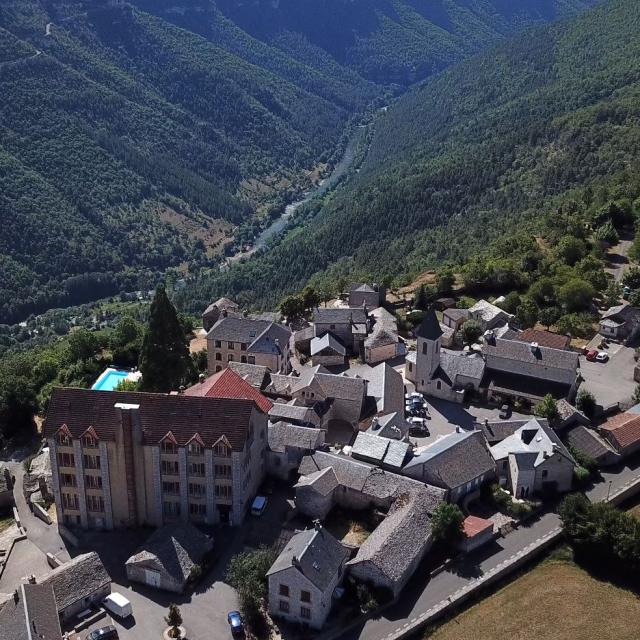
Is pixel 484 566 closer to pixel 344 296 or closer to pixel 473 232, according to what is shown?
pixel 344 296

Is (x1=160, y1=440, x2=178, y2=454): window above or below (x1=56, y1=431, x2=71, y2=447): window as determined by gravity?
above

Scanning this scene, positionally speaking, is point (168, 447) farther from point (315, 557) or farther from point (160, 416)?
point (315, 557)

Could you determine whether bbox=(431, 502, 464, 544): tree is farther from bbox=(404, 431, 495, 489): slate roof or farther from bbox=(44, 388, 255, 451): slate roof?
bbox=(44, 388, 255, 451): slate roof

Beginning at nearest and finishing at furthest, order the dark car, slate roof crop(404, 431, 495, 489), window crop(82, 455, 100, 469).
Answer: the dark car < window crop(82, 455, 100, 469) < slate roof crop(404, 431, 495, 489)

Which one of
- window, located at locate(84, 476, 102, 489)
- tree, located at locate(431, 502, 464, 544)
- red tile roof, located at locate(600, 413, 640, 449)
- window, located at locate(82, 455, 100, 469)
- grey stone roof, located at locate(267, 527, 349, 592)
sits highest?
red tile roof, located at locate(600, 413, 640, 449)

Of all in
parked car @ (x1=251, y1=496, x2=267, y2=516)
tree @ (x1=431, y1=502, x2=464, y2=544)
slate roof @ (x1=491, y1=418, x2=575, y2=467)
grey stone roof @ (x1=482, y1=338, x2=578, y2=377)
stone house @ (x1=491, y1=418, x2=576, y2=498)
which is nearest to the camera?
tree @ (x1=431, y1=502, x2=464, y2=544)

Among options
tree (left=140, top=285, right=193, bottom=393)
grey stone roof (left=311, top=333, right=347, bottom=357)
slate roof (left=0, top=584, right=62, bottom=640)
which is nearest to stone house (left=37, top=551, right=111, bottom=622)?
slate roof (left=0, top=584, right=62, bottom=640)

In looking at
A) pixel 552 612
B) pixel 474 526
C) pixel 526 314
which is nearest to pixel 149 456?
pixel 474 526
